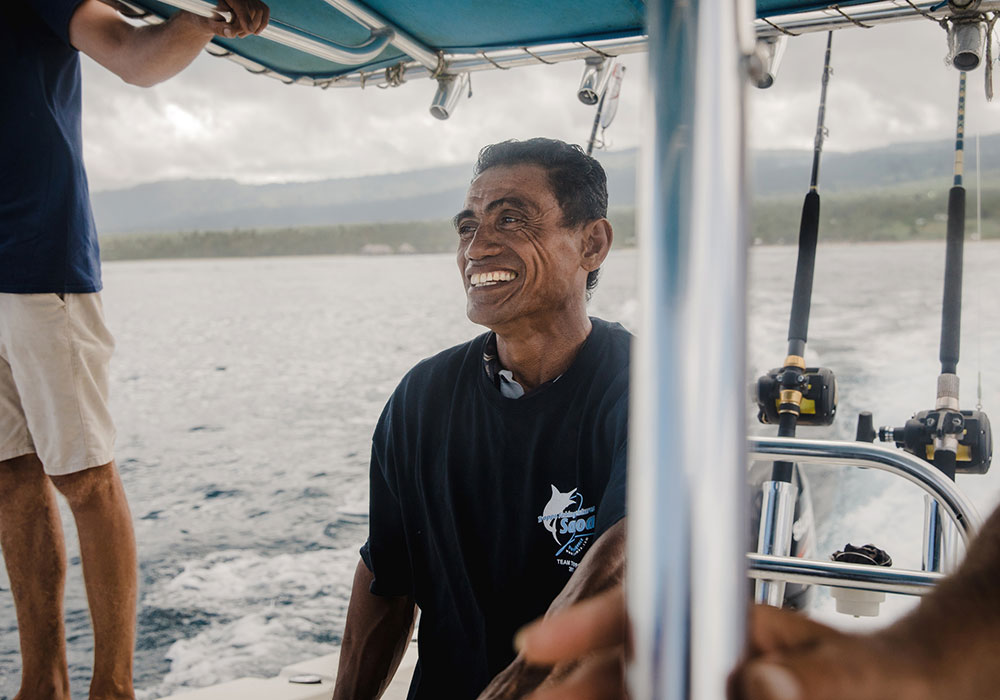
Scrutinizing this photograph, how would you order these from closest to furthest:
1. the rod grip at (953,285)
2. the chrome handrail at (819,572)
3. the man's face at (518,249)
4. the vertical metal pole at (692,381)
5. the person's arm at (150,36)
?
Answer: the vertical metal pole at (692,381) → the chrome handrail at (819,572) → the person's arm at (150,36) → the man's face at (518,249) → the rod grip at (953,285)

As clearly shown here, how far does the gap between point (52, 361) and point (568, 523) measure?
96 centimetres

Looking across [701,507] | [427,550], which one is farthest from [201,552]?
[701,507]

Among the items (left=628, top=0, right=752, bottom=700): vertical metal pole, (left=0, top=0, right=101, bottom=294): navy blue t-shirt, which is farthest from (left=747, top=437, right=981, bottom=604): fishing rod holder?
(left=0, top=0, right=101, bottom=294): navy blue t-shirt

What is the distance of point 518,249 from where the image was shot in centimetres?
154

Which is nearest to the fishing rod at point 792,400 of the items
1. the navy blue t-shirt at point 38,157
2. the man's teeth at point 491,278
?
the man's teeth at point 491,278

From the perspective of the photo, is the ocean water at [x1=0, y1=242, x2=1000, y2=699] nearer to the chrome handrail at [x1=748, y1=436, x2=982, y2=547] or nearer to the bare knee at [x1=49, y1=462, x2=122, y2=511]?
the chrome handrail at [x1=748, y1=436, x2=982, y2=547]

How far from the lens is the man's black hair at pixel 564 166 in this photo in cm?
159

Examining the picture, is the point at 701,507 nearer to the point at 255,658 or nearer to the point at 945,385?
the point at 945,385

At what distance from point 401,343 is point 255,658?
1094 centimetres

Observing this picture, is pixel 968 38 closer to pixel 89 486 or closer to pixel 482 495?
pixel 482 495

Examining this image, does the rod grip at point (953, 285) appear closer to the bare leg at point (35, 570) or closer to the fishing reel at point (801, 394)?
the fishing reel at point (801, 394)

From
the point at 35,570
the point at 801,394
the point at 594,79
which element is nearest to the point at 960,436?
the point at 801,394

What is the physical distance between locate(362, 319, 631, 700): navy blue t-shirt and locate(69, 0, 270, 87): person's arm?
610mm

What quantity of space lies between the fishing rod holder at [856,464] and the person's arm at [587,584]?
30 centimetres
